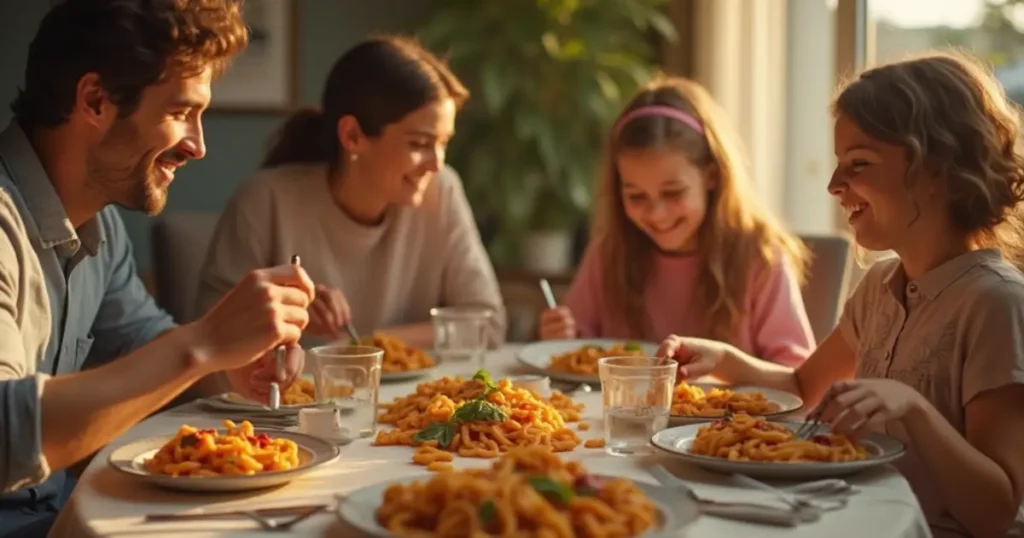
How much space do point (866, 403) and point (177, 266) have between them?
210cm

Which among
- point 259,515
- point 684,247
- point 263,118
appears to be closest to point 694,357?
point 684,247

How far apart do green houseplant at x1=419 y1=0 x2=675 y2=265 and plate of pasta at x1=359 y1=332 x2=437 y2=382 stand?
7.27 ft

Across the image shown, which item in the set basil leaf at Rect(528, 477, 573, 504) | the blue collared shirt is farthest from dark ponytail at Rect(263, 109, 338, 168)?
basil leaf at Rect(528, 477, 573, 504)

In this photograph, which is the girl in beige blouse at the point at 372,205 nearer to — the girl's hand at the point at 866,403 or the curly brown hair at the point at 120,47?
the curly brown hair at the point at 120,47

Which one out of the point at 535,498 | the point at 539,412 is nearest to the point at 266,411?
the point at 539,412

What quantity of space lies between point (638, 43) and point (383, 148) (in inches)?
81.8

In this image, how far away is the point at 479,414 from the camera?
1.80 meters

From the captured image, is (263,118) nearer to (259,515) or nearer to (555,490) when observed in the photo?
(259,515)

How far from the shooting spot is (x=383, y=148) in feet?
9.95

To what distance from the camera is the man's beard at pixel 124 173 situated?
2061 mm

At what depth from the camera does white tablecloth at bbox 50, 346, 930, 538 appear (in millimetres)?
1408

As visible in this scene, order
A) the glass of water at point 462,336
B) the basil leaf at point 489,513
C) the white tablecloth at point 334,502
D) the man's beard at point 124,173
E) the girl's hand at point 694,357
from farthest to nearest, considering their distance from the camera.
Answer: the glass of water at point 462,336 < the girl's hand at point 694,357 < the man's beard at point 124,173 < the white tablecloth at point 334,502 < the basil leaf at point 489,513

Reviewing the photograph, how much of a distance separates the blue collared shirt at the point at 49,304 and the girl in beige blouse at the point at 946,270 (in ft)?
3.58

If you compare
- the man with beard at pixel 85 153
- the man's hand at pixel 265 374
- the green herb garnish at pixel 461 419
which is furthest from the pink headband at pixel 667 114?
the green herb garnish at pixel 461 419
